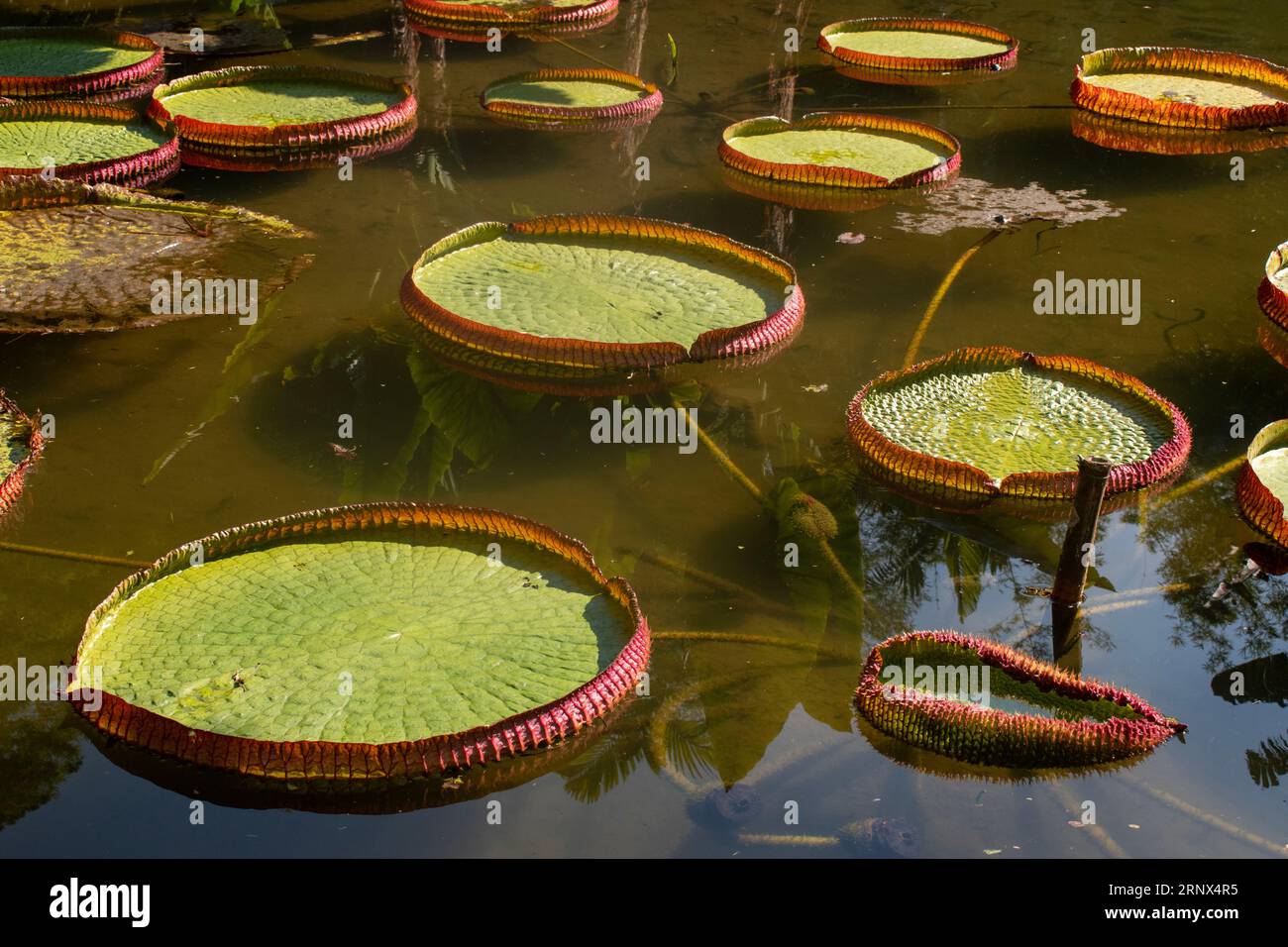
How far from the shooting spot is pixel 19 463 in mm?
4777

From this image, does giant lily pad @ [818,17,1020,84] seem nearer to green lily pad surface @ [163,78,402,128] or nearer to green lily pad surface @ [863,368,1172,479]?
green lily pad surface @ [163,78,402,128]

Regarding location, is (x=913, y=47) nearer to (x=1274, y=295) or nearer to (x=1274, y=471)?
(x=1274, y=295)

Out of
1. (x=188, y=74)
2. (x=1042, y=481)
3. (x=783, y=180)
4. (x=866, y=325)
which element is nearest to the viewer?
(x=1042, y=481)

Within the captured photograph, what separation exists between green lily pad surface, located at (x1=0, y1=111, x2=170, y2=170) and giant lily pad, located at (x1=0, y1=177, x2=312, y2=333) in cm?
65

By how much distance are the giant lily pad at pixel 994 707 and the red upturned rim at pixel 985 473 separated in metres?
0.84

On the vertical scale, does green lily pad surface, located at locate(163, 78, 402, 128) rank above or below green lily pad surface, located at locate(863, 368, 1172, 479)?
above

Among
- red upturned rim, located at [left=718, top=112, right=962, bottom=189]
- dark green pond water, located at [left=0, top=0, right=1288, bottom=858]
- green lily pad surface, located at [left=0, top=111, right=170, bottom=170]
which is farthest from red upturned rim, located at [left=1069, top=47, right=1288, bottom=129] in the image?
green lily pad surface, located at [left=0, top=111, right=170, bottom=170]

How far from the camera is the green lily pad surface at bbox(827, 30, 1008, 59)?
9430 mm

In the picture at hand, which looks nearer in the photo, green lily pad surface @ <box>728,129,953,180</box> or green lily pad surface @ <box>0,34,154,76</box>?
green lily pad surface @ <box>728,129,953,180</box>

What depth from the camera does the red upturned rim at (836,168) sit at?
284 inches
